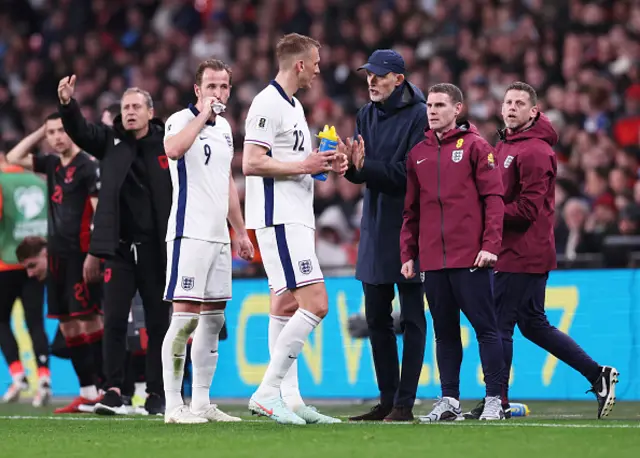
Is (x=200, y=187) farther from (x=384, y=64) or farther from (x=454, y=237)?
Answer: (x=454, y=237)

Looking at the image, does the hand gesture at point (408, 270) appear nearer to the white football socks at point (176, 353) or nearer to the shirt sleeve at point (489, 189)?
the shirt sleeve at point (489, 189)

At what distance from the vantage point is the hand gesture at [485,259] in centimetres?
797

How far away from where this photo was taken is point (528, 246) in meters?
8.69

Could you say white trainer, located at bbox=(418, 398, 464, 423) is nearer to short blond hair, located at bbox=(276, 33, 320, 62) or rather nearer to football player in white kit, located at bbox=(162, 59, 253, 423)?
football player in white kit, located at bbox=(162, 59, 253, 423)

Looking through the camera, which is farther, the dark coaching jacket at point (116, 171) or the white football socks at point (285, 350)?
the dark coaching jacket at point (116, 171)

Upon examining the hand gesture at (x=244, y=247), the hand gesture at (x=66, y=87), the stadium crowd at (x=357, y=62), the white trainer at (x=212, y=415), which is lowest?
the white trainer at (x=212, y=415)

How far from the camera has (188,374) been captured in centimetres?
1159

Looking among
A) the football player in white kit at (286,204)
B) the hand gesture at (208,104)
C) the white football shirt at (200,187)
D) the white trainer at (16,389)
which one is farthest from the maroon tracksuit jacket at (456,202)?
the white trainer at (16,389)

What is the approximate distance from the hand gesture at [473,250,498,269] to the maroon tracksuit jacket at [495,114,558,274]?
0.70m

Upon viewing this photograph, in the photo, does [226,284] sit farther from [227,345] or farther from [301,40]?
[227,345]

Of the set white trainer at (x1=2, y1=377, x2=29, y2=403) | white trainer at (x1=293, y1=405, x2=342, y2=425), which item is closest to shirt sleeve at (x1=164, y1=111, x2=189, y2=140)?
white trainer at (x1=293, y1=405, x2=342, y2=425)

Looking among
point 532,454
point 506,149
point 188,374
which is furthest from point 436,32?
point 532,454

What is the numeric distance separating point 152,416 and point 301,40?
10.0ft

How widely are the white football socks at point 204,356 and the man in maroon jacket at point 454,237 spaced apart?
127cm
